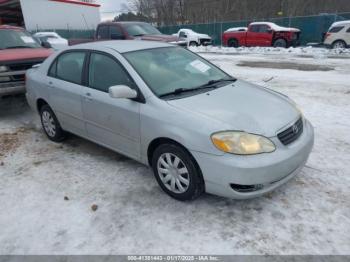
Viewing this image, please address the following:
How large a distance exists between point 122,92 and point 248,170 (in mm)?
1520

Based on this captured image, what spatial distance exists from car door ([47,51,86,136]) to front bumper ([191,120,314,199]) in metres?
2.10

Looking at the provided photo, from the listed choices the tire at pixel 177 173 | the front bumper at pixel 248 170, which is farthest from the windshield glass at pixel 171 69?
the front bumper at pixel 248 170

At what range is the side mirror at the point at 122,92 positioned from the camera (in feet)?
10.8

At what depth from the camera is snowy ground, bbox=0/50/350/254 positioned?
9.05ft

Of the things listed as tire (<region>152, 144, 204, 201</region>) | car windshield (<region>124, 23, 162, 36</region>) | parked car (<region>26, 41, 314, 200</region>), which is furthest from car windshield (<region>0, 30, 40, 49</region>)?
tire (<region>152, 144, 204, 201</region>)

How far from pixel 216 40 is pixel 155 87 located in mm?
26364

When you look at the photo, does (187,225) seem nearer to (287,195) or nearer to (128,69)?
(287,195)

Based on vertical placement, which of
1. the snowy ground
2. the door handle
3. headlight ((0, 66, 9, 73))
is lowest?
the snowy ground

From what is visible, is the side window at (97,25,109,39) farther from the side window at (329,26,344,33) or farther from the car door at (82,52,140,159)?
the side window at (329,26,344,33)

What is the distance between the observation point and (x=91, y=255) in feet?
8.80

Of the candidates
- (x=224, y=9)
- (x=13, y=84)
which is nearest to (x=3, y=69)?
(x=13, y=84)

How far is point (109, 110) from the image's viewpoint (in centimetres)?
379


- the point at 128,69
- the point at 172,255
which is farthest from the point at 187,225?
the point at 128,69

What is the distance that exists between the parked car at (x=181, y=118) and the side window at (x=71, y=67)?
0.6 inches
